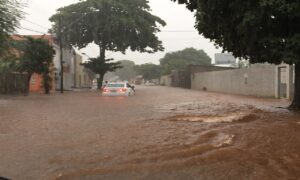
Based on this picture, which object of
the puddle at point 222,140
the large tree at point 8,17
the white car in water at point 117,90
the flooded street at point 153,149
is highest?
the large tree at point 8,17

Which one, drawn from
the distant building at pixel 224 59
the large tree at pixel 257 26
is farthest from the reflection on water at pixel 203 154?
the distant building at pixel 224 59

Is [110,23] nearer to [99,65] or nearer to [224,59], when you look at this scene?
[99,65]

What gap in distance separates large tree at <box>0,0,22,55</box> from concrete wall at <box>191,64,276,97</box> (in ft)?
56.3

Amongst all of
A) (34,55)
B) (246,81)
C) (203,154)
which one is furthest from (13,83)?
(203,154)

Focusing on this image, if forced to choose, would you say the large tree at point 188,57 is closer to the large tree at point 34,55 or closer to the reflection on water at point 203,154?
the large tree at point 34,55

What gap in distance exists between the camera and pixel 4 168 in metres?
6.73

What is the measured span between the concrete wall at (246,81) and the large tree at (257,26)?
44.2ft

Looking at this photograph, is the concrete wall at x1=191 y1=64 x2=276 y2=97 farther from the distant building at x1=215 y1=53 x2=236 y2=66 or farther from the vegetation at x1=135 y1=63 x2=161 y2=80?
the vegetation at x1=135 y1=63 x2=161 y2=80

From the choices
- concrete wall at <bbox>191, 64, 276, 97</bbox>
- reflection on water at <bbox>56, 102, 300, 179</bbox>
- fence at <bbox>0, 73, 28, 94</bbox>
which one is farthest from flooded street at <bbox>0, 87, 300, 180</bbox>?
fence at <bbox>0, 73, 28, 94</bbox>

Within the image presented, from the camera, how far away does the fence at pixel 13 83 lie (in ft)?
103

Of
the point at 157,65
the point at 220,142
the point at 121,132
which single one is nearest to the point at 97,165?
the point at 220,142

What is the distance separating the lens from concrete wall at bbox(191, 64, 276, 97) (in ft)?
95.4

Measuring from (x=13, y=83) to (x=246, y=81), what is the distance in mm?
18802

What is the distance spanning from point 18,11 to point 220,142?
19.9 m
